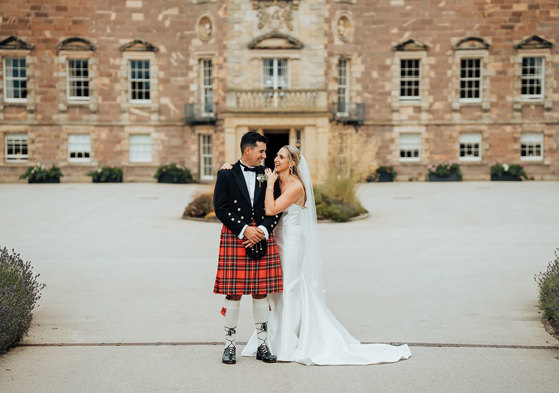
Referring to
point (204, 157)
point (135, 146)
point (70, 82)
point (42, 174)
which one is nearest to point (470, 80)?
point (204, 157)

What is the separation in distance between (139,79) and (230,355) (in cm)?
3080

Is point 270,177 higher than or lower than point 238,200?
higher

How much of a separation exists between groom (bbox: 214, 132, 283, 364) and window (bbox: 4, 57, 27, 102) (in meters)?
31.9

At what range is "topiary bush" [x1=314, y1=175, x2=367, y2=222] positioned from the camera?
19.7 meters

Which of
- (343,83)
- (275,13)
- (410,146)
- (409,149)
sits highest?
(275,13)

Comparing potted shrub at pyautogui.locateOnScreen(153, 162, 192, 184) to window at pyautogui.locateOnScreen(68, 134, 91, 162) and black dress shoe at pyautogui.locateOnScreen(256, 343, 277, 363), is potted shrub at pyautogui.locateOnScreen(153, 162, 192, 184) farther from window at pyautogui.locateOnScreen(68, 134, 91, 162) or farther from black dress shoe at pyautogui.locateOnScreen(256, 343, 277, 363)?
→ black dress shoe at pyautogui.locateOnScreen(256, 343, 277, 363)

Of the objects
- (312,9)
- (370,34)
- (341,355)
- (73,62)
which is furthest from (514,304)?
(73,62)

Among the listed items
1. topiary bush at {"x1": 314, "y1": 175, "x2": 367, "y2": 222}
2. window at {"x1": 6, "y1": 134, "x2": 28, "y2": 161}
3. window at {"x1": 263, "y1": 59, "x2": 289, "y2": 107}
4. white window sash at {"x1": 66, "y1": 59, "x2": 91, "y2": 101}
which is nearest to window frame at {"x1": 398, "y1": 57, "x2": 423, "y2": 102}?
window at {"x1": 263, "y1": 59, "x2": 289, "y2": 107}

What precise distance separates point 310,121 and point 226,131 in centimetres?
362

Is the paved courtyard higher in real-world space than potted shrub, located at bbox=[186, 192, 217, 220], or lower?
lower

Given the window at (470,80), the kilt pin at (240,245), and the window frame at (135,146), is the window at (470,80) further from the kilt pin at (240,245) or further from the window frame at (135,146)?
the kilt pin at (240,245)

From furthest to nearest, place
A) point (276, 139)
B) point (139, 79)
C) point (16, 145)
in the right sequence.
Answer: point (16, 145) → point (139, 79) → point (276, 139)

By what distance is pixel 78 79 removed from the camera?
3584 centimetres

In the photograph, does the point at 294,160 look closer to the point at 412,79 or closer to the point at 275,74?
the point at 275,74
